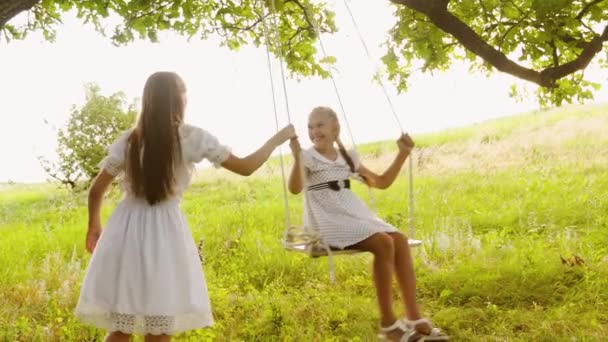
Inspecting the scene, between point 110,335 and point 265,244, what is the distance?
4.60 m

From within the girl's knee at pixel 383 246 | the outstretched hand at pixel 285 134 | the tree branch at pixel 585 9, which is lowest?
the girl's knee at pixel 383 246

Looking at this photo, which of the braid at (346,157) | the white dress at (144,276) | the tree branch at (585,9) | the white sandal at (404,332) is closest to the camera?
the white dress at (144,276)

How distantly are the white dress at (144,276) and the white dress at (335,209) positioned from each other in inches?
45.9

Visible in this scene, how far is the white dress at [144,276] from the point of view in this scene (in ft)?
11.4

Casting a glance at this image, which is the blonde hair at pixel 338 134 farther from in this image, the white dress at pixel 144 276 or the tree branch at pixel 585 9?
the tree branch at pixel 585 9

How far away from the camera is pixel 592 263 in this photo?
675 centimetres

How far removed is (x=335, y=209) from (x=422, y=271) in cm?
235

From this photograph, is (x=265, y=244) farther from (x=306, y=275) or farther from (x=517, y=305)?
(x=517, y=305)

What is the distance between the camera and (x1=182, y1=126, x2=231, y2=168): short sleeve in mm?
3633

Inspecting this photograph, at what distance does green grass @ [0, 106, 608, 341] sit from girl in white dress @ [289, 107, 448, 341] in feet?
1.91

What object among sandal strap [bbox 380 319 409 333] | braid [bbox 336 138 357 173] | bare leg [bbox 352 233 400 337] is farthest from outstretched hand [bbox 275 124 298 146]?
sandal strap [bbox 380 319 409 333]

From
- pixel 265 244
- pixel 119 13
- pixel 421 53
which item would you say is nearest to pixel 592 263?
pixel 421 53

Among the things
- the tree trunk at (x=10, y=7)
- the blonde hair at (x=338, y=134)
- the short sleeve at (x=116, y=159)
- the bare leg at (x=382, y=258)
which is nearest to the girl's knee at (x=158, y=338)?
the short sleeve at (x=116, y=159)

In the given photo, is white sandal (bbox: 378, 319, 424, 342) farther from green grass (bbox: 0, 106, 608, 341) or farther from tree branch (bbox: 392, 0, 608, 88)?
tree branch (bbox: 392, 0, 608, 88)
